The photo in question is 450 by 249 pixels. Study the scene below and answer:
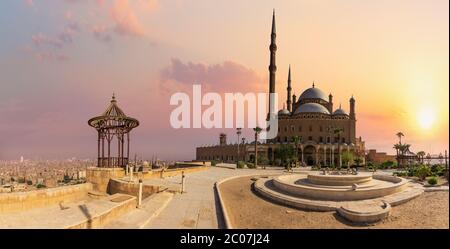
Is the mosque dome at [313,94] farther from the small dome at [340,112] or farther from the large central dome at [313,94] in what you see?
the small dome at [340,112]

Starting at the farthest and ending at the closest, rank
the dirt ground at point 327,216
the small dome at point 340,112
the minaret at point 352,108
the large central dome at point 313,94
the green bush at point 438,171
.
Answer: the large central dome at point 313,94 < the minaret at point 352,108 < the small dome at point 340,112 < the green bush at point 438,171 < the dirt ground at point 327,216

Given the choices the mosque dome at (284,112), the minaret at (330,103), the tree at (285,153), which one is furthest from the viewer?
the minaret at (330,103)

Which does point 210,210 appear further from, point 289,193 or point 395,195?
point 395,195

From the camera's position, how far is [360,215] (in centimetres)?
1280

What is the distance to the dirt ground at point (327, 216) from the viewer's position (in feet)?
41.9

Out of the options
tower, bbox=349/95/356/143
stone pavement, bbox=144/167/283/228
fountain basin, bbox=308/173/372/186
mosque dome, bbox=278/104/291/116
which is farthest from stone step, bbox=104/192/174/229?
tower, bbox=349/95/356/143

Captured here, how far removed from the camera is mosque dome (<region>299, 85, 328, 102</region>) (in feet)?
261

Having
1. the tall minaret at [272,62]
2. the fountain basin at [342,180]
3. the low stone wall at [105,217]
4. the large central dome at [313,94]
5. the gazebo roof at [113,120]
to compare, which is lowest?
the low stone wall at [105,217]

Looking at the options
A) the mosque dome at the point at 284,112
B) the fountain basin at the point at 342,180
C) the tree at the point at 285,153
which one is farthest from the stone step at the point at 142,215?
the mosque dome at the point at 284,112

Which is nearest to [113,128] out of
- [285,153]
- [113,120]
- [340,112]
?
[113,120]
